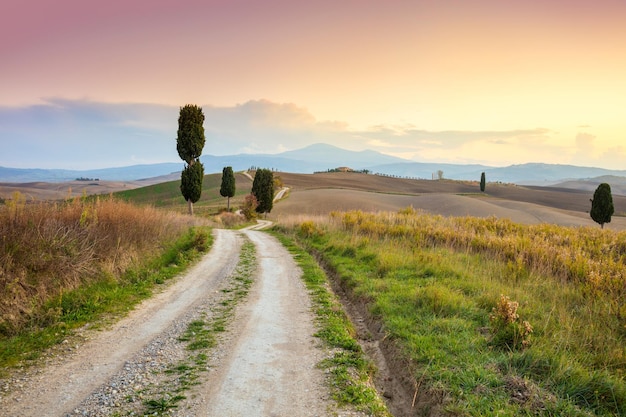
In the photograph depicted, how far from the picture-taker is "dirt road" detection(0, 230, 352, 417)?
4.85 m

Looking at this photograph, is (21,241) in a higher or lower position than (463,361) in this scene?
higher

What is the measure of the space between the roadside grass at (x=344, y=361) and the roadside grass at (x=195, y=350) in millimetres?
2058

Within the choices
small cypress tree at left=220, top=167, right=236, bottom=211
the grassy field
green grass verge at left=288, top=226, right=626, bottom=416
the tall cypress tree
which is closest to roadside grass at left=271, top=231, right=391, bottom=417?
the grassy field

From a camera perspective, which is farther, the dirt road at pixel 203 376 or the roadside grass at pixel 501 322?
the roadside grass at pixel 501 322

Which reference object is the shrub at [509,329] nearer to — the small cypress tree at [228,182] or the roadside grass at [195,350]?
the roadside grass at [195,350]

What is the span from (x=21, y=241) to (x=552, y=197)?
126293mm

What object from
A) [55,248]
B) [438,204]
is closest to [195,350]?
[55,248]

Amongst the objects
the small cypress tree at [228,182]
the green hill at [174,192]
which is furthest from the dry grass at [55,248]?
the green hill at [174,192]

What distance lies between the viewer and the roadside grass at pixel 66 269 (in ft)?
24.6

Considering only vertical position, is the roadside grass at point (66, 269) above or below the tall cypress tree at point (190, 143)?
below

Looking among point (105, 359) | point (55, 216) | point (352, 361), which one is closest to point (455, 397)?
point (352, 361)

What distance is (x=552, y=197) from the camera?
108750mm

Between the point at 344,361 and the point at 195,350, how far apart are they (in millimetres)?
2677

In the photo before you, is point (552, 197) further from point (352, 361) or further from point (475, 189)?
point (352, 361)
